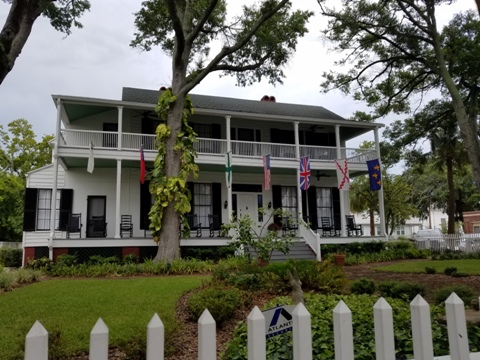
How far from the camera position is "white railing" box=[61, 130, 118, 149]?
16866mm

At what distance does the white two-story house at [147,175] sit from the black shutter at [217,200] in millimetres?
48

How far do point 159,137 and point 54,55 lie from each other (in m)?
4.94

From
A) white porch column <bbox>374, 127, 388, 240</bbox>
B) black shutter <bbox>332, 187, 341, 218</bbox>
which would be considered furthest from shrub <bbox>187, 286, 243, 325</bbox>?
black shutter <bbox>332, 187, 341, 218</bbox>

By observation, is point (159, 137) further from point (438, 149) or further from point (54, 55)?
point (438, 149)

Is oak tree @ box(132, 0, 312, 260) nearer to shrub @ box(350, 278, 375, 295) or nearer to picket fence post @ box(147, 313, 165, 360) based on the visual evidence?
shrub @ box(350, 278, 375, 295)

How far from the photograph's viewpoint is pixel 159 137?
14695mm

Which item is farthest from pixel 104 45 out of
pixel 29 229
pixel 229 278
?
pixel 229 278

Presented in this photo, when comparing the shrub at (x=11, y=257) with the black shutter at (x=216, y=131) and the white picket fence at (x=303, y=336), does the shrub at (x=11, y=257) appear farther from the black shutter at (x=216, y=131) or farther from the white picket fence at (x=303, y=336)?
the white picket fence at (x=303, y=336)

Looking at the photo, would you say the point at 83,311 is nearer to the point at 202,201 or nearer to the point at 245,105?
the point at 202,201

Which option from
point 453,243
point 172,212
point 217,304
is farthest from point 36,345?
point 453,243

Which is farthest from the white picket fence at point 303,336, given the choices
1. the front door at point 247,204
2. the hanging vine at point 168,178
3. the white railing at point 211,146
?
the front door at point 247,204

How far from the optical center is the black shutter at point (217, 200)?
762 inches

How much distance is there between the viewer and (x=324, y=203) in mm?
21516

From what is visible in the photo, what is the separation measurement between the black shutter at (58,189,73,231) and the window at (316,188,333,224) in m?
11.9
